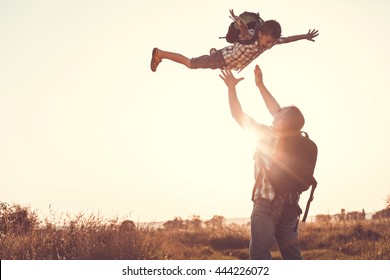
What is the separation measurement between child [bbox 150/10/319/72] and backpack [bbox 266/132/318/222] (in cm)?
197

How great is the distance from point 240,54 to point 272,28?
1.61ft

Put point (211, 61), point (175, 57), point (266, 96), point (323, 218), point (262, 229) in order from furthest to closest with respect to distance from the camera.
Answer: point (323, 218)
point (175, 57)
point (211, 61)
point (266, 96)
point (262, 229)

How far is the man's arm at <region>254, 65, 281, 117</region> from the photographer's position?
4.61m

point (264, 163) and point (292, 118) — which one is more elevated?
point (292, 118)

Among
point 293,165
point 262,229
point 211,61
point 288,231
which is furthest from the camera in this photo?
point 211,61

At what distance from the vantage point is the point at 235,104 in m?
4.32

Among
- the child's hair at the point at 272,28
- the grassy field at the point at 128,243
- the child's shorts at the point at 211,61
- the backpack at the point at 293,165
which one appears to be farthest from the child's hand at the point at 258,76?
the grassy field at the point at 128,243

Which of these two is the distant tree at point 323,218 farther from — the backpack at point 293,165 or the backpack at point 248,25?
the backpack at point 293,165

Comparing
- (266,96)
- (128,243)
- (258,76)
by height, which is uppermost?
(258,76)

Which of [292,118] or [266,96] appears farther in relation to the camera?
[266,96]

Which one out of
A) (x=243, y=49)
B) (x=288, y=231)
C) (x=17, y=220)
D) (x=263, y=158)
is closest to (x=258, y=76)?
(x=263, y=158)

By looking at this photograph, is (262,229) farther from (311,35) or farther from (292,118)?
(311,35)
